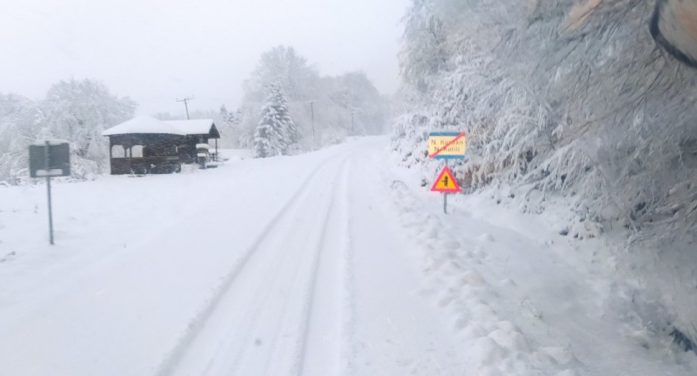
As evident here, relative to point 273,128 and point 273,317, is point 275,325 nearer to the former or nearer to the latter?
point 273,317

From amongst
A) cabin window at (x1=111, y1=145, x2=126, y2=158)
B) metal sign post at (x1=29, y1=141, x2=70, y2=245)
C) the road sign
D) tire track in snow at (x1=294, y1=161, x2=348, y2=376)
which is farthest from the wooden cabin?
the road sign

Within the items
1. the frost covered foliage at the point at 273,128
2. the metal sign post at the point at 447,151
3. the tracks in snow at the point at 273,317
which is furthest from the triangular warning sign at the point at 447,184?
the frost covered foliage at the point at 273,128

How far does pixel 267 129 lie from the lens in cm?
4484

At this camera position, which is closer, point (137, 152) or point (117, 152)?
point (137, 152)

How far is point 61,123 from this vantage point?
3831 centimetres

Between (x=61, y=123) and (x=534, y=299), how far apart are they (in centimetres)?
4417

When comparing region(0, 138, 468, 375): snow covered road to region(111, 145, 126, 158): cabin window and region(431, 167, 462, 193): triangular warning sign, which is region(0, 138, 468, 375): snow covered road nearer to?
region(431, 167, 462, 193): triangular warning sign

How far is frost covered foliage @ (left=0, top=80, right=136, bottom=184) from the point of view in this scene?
1463 inches

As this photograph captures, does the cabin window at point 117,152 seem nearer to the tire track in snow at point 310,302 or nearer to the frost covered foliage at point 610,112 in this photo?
the tire track in snow at point 310,302

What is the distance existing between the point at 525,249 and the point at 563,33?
4.46 metres

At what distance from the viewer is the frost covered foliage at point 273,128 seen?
146ft

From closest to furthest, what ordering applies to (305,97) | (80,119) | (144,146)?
(144,146) < (80,119) < (305,97)

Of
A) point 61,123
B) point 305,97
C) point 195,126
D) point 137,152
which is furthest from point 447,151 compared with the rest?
point 305,97

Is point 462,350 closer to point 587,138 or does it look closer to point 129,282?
point 587,138
